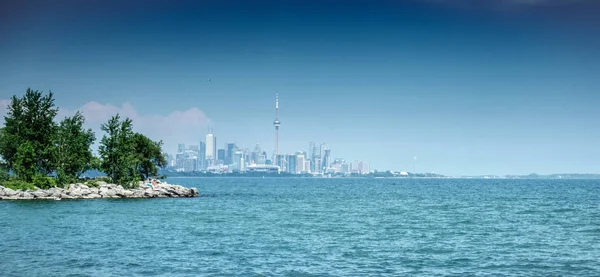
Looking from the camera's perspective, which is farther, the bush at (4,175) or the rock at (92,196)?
the rock at (92,196)

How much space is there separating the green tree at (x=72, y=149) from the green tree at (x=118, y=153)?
318cm

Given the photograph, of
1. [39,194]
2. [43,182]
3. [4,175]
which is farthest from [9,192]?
[4,175]

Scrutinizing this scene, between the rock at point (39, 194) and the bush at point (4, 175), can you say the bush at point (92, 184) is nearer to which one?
the rock at point (39, 194)

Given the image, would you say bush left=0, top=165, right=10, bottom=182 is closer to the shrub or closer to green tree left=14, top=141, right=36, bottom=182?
green tree left=14, top=141, right=36, bottom=182

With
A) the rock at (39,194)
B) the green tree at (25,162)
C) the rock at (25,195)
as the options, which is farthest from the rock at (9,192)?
the green tree at (25,162)

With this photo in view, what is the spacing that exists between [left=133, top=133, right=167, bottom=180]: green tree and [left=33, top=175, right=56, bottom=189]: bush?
2156cm

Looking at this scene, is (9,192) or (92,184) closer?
(9,192)

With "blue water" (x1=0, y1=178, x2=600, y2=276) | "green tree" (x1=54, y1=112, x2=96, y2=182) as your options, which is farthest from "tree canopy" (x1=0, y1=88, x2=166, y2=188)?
"blue water" (x1=0, y1=178, x2=600, y2=276)

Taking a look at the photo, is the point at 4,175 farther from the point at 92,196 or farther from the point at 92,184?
the point at 92,196

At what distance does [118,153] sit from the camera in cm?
11500

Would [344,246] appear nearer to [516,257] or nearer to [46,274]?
[516,257]

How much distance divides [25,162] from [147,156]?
29399 mm

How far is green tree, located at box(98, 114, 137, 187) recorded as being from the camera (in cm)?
11500

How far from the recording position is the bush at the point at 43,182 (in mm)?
103500
